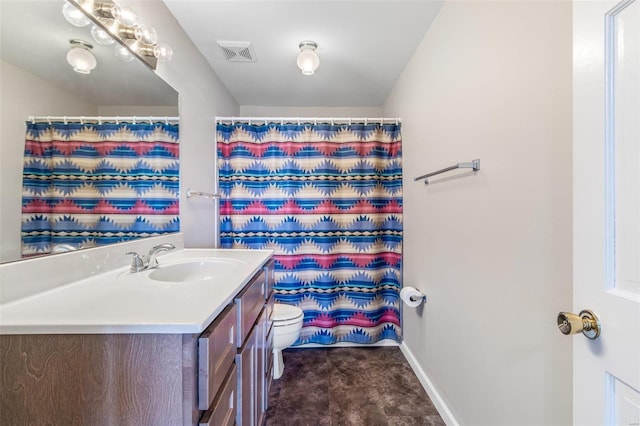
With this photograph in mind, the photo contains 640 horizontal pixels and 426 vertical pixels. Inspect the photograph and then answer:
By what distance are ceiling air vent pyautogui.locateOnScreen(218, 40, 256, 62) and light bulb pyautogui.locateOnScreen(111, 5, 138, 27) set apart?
709 mm

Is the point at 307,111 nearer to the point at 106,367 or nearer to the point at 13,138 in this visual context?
the point at 13,138

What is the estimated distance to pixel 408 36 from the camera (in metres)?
1.72

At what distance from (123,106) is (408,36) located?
1.68 meters

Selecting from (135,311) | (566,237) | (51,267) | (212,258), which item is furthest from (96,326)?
(566,237)

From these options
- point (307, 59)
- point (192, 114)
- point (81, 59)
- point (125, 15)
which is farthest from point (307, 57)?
point (81, 59)

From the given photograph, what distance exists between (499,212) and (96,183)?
1.59 metres

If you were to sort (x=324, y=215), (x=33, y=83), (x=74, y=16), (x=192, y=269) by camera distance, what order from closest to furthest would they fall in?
(x=33, y=83) → (x=74, y=16) → (x=192, y=269) → (x=324, y=215)

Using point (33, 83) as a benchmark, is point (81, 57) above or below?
above

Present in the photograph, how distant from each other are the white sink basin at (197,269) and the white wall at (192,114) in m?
0.41

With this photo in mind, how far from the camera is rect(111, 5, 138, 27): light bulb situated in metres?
1.07

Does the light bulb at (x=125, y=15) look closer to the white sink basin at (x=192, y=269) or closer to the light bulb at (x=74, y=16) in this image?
the light bulb at (x=74, y=16)

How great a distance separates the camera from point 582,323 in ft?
1.77

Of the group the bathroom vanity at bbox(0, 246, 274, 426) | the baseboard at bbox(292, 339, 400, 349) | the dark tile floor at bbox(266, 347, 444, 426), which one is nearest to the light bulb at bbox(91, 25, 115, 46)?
the bathroom vanity at bbox(0, 246, 274, 426)

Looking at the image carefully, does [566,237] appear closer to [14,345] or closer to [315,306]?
[14,345]
